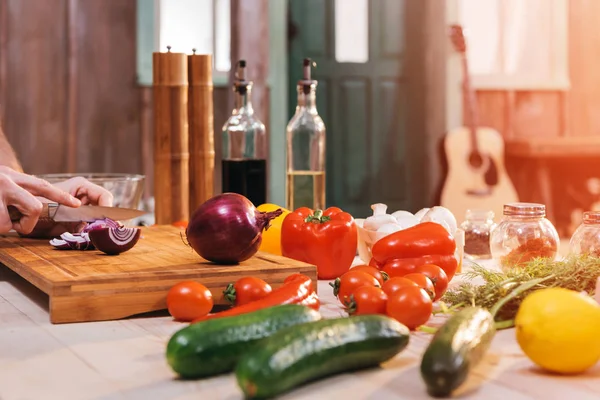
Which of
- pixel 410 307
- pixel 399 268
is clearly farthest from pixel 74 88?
pixel 410 307

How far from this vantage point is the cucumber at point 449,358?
1.05 m

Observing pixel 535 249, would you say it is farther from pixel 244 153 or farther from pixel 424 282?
pixel 244 153

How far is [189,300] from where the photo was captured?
1.48 m

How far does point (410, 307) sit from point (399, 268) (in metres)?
0.42

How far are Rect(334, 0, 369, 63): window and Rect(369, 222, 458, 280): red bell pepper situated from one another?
4.81m

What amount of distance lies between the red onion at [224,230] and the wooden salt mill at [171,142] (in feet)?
2.72

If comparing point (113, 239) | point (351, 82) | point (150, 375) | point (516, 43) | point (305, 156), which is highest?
point (516, 43)

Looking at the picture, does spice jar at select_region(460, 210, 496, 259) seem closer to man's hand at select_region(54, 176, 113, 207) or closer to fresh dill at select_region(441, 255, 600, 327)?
fresh dill at select_region(441, 255, 600, 327)

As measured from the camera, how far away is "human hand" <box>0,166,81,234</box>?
1815 millimetres

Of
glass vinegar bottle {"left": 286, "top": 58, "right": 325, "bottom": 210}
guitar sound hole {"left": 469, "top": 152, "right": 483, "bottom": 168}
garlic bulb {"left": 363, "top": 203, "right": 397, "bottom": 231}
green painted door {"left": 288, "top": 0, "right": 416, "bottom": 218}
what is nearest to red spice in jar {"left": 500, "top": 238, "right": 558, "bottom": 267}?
garlic bulb {"left": 363, "top": 203, "right": 397, "bottom": 231}

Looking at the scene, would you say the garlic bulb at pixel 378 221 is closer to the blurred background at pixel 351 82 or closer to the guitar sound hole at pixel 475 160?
the blurred background at pixel 351 82

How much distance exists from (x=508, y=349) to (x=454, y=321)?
0.23 metres

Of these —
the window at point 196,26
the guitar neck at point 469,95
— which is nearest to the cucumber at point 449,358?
the window at point 196,26

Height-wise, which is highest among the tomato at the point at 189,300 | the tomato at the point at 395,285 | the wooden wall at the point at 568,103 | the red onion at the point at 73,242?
the wooden wall at the point at 568,103
